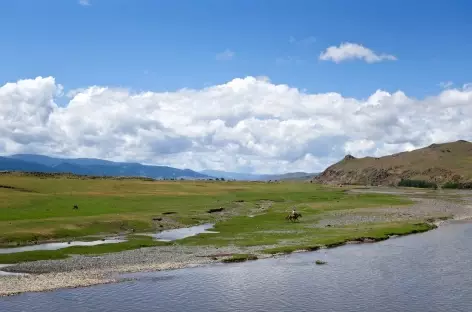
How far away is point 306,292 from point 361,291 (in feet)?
16.2

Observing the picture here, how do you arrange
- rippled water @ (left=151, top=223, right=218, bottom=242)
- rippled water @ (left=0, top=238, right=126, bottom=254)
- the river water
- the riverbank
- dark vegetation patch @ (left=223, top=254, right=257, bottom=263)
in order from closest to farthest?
the river water < the riverbank < dark vegetation patch @ (left=223, top=254, right=257, bottom=263) < rippled water @ (left=0, top=238, right=126, bottom=254) < rippled water @ (left=151, top=223, right=218, bottom=242)

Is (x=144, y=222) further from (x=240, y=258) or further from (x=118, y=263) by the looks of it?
(x=240, y=258)

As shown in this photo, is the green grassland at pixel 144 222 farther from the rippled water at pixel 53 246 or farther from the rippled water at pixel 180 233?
the rippled water at pixel 53 246

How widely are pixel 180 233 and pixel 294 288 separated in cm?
4311

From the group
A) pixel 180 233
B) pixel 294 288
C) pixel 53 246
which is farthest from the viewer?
pixel 180 233

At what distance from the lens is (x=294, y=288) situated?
46.8 meters

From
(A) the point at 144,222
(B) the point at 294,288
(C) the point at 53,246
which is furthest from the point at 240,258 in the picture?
(A) the point at 144,222

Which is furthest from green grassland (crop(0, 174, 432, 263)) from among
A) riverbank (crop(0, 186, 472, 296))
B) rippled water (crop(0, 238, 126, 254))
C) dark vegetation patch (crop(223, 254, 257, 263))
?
dark vegetation patch (crop(223, 254, 257, 263))

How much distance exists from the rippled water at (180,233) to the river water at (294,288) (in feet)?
78.6

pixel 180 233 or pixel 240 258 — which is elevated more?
pixel 180 233

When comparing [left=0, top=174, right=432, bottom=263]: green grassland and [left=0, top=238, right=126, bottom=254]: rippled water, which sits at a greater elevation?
[left=0, top=174, right=432, bottom=263]: green grassland

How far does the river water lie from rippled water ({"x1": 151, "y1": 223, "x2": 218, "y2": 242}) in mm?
23951

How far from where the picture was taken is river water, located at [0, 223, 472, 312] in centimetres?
4122

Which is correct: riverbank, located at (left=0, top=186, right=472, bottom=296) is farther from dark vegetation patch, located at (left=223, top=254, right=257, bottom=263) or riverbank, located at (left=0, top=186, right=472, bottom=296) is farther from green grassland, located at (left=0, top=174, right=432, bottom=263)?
green grassland, located at (left=0, top=174, right=432, bottom=263)
